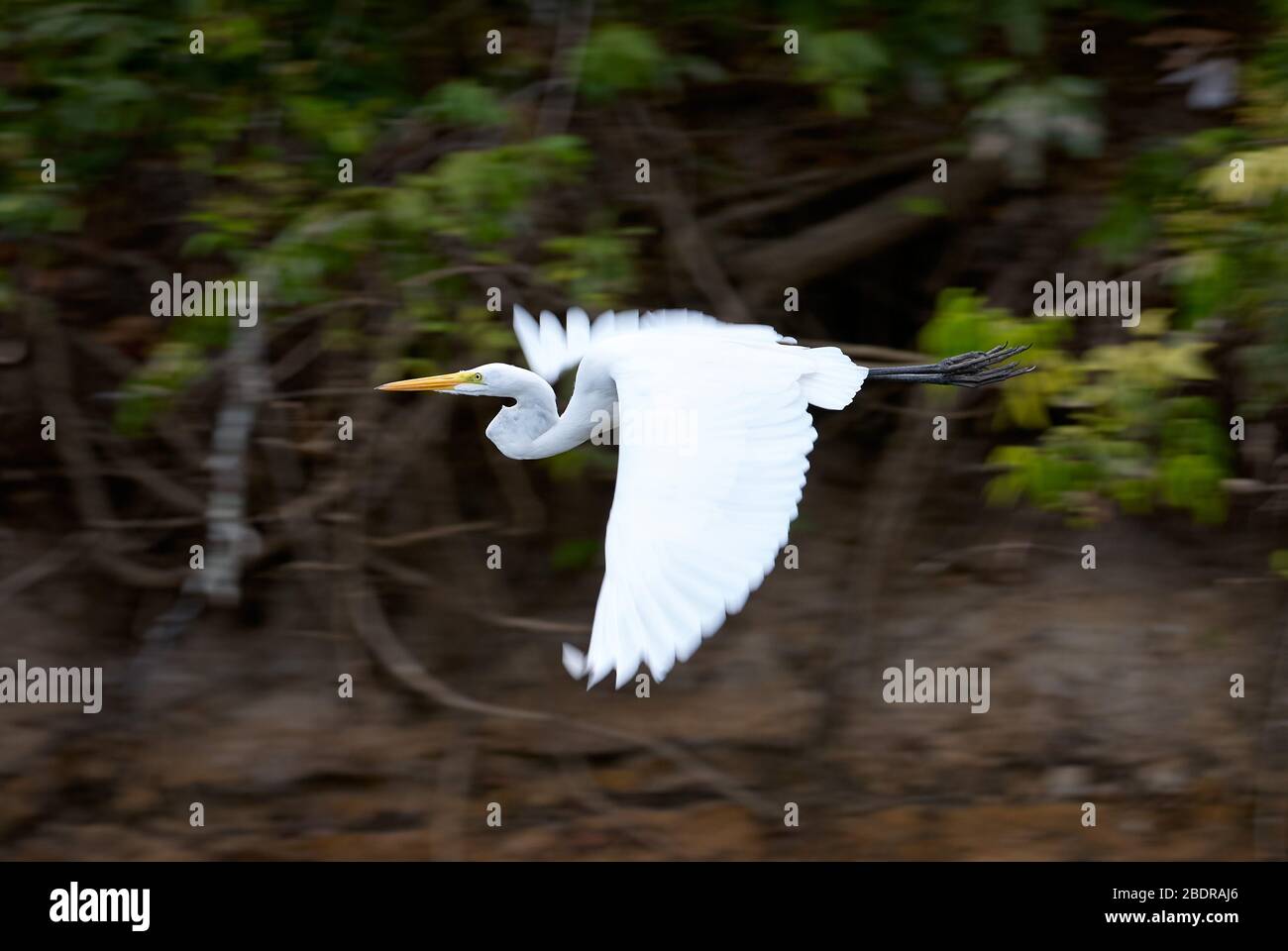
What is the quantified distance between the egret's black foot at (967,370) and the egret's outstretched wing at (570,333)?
414 mm

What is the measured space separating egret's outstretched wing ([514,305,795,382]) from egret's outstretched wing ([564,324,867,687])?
0.97ft

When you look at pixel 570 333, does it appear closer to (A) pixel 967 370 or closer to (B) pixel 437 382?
(B) pixel 437 382

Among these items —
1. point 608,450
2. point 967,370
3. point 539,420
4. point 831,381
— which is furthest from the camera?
point 608,450

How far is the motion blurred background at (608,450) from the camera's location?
3.36 m

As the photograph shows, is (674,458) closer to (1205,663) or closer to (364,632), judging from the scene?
(364,632)

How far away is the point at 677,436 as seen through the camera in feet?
8.38

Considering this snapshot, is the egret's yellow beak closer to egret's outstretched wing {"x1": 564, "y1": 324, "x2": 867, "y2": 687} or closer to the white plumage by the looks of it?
the white plumage

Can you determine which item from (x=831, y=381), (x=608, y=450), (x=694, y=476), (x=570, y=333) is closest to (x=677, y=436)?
(x=694, y=476)

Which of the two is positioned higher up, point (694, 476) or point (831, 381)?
point (831, 381)

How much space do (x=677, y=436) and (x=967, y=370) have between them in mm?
1097

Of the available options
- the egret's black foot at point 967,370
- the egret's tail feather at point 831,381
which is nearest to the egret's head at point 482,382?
the egret's tail feather at point 831,381

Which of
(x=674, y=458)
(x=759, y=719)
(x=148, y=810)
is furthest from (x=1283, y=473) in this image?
(x=148, y=810)

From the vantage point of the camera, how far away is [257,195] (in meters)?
3.56

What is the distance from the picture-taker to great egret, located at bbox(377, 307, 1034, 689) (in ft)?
7.40
